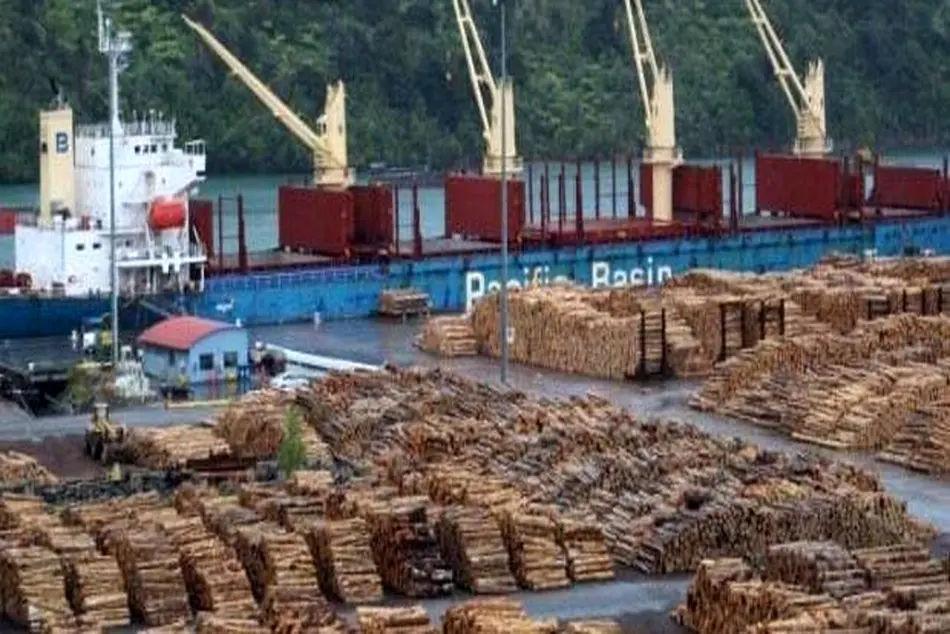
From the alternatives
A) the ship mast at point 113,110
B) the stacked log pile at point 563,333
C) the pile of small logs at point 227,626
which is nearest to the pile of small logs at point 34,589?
the pile of small logs at point 227,626

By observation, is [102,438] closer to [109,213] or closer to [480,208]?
[109,213]

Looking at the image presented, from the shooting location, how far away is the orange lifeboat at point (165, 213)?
5166 centimetres

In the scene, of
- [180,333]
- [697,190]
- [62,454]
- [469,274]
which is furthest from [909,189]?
[62,454]

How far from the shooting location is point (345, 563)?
31.8 meters

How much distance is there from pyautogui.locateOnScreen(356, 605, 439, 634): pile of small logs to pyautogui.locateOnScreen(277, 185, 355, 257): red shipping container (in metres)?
27.6

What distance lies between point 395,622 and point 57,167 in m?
24.8

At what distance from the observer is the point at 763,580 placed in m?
30.8

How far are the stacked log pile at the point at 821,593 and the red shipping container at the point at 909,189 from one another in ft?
110

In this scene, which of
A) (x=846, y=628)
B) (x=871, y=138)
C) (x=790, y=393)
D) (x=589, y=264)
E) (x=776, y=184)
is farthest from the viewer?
(x=871, y=138)

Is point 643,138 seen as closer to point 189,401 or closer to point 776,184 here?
point 776,184

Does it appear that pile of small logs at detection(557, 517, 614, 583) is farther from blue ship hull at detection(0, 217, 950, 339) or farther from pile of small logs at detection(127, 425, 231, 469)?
blue ship hull at detection(0, 217, 950, 339)

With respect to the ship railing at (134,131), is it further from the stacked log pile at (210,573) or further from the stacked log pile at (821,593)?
the stacked log pile at (821,593)

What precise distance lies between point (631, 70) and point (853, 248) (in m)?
44.8

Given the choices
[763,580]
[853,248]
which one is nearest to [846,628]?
[763,580]
